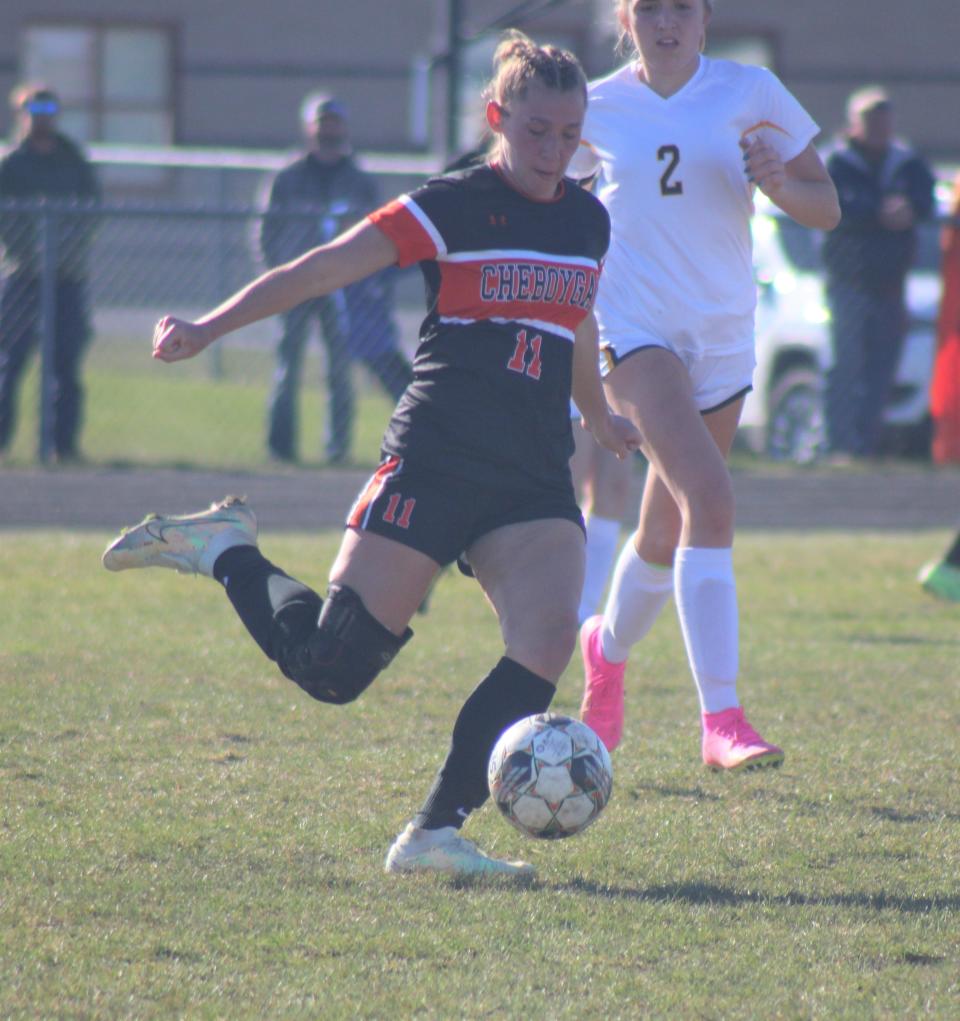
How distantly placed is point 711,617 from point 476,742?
112 centimetres

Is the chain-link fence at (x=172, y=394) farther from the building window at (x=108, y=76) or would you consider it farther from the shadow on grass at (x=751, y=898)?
the building window at (x=108, y=76)

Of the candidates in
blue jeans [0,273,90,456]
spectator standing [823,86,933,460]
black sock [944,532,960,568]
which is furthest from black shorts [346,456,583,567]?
spectator standing [823,86,933,460]

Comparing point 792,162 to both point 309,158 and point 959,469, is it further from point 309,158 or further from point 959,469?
point 959,469

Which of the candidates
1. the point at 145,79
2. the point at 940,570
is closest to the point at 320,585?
the point at 940,570

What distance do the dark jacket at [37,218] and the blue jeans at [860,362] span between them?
5.29m

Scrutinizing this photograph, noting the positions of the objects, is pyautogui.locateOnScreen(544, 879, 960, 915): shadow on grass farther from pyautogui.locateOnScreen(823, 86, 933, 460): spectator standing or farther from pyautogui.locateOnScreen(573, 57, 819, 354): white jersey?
pyautogui.locateOnScreen(823, 86, 933, 460): spectator standing

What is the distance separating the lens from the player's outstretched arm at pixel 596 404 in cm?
448

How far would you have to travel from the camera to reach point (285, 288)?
12.7 feet

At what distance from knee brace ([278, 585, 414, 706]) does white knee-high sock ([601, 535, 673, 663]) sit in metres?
1.25

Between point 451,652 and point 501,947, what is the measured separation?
3328mm

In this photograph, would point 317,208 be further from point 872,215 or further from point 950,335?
point 950,335

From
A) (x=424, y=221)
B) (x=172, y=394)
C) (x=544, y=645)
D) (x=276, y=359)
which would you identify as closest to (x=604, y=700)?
(x=544, y=645)

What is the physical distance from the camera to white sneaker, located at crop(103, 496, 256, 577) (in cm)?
459

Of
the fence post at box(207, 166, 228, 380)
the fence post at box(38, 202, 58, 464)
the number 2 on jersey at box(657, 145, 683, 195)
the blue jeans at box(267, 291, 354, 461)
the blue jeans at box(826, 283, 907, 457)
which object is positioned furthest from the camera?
the fence post at box(207, 166, 228, 380)
